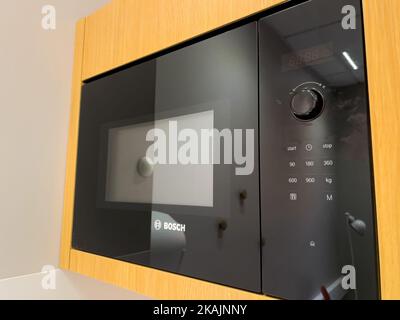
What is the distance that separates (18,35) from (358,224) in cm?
93

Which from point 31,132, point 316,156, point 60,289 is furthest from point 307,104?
point 60,289

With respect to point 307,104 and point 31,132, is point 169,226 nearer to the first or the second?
point 307,104

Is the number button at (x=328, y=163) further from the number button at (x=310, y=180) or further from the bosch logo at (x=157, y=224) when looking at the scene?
the bosch logo at (x=157, y=224)

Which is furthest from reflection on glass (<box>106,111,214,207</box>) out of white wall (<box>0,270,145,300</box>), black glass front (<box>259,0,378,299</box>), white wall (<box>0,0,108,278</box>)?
white wall (<box>0,270,145,300</box>)

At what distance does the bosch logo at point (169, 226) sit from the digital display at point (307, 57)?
33 centimetres

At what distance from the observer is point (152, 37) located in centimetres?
61

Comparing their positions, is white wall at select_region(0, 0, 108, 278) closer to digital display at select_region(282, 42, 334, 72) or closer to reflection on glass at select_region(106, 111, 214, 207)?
reflection on glass at select_region(106, 111, 214, 207)

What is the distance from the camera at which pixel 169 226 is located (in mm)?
522

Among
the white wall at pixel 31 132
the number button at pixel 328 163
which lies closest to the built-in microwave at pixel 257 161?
the number button at pixel 328 163

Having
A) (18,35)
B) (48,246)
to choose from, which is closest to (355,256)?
(48,246)

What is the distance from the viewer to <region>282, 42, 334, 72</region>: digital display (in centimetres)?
40

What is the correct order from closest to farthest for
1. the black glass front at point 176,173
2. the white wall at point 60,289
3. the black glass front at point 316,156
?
1. the black glass front at point 316,156
2. the black glass front at point 176,173
3. the white wall at point 60,289

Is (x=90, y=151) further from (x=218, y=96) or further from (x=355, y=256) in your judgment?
(x=355, y=256)

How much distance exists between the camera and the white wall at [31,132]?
2.34 ft
